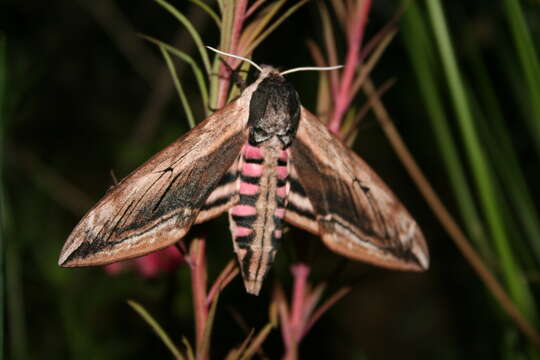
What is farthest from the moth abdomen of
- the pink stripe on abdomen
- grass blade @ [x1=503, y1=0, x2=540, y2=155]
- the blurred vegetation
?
grass blade @ [x1=503, y1=0, x2=540, y2=155]

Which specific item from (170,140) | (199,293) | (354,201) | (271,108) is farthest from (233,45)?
(170,140)

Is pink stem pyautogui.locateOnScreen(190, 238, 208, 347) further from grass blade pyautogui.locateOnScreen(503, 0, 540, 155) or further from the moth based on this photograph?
grass blade pyautogui.locateOnScreen(503, 0, 540, 155)

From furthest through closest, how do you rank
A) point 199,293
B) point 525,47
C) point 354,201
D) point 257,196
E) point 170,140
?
point 170,140, point 354,201, point 257,196, point 525,47, point 199,293

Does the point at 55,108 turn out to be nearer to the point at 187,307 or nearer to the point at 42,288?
the point at 42,288

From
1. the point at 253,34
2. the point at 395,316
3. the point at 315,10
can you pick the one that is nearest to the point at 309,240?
the point at 253,34

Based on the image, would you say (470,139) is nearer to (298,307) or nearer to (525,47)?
(525,47)
